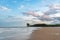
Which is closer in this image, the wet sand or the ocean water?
the wet sand

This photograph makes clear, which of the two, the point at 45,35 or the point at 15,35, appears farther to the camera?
the point at 15,35

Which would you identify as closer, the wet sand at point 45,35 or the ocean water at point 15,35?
the wet sand at point 45,35
